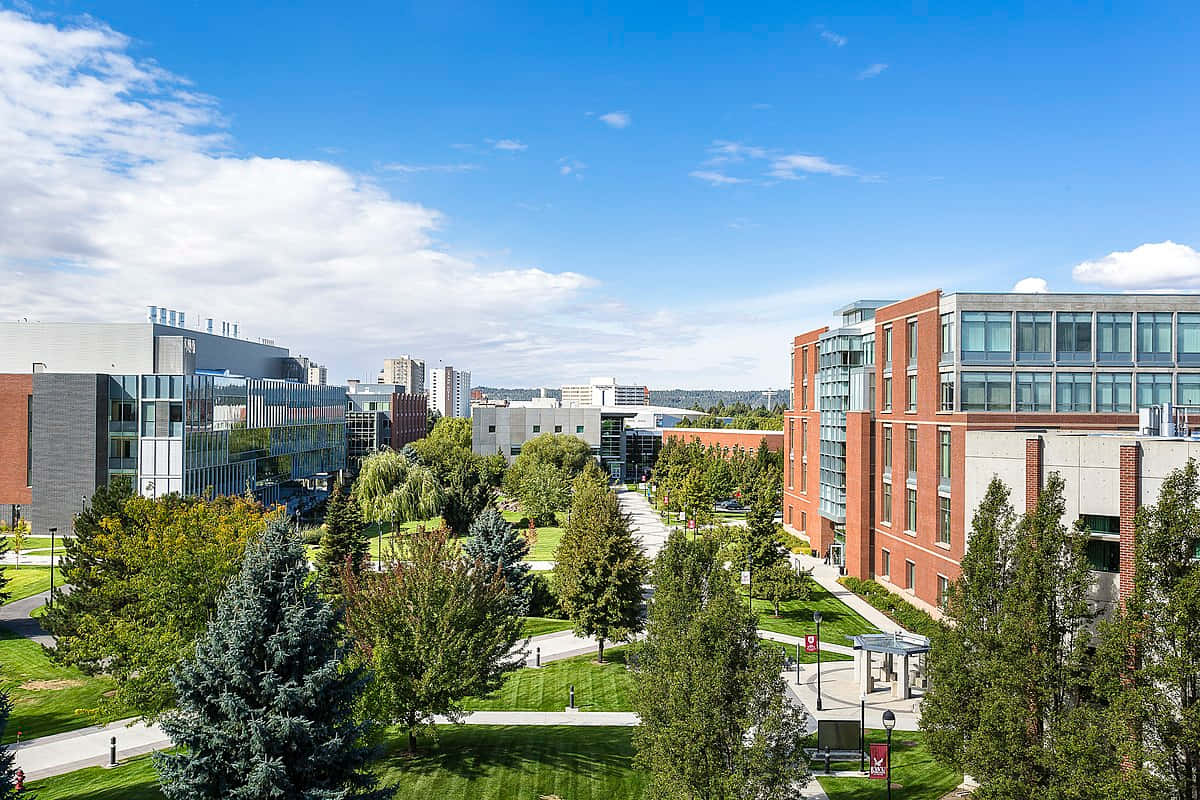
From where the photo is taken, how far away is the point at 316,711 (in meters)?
15.0

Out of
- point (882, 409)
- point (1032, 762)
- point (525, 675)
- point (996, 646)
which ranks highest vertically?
point (882, 409)

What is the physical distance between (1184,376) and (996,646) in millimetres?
30785

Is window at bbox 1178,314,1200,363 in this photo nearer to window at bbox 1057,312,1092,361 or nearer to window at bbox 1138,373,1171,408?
window at bbox 1138,373,1171,408

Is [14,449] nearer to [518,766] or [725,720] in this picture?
[518,766]

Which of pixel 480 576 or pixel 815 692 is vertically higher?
pixel 480 576

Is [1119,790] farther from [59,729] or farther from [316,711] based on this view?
[59,729]

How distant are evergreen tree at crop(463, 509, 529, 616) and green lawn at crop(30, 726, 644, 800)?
1362 centimetres

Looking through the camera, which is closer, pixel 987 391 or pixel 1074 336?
pixel 987 391

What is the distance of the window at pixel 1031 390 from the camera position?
37688 mm

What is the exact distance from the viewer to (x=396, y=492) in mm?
60625

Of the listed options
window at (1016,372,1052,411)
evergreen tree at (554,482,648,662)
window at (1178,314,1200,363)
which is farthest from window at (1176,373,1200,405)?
evergreen tree at (554,482,648,662)

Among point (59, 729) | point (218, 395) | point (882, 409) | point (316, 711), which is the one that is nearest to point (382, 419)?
point (218, 395)

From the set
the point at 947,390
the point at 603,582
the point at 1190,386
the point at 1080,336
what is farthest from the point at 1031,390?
the point at 603,582

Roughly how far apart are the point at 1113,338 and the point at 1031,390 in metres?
4.85
